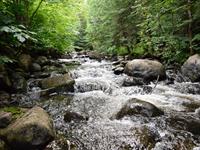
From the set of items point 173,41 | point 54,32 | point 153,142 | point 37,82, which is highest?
point 54,32

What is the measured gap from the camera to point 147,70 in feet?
34.1

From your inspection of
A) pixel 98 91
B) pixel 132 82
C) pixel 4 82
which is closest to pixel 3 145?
pixel 4 82

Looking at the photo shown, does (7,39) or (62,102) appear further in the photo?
(7,39)

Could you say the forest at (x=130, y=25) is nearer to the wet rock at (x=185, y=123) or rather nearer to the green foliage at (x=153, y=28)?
the green foliage at (x=153, y=28)

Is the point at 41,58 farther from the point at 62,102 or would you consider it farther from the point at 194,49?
the point at 194,49

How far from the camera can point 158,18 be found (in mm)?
12664

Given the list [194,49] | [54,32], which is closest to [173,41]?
[194,49]

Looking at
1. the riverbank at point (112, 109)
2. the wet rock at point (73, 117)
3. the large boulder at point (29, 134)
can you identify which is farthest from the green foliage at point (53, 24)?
the large boulder at point (29, 134)

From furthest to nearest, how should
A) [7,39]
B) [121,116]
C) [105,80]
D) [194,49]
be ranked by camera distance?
[194,49] < [105,80] < [7,39] < [121,116]

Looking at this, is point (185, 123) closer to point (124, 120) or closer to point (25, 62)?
point (124, 120)

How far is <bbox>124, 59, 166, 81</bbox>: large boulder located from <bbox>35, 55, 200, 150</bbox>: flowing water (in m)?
1.05

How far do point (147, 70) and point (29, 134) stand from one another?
679 centimetres

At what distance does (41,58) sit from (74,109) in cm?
687

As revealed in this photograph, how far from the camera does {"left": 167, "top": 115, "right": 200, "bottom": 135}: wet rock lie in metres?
5.25
